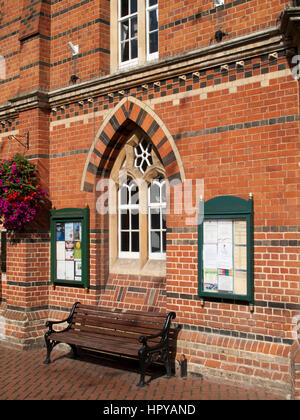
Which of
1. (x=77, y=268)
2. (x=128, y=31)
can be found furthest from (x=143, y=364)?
(x=128, y=31)

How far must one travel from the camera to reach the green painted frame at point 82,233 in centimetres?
903

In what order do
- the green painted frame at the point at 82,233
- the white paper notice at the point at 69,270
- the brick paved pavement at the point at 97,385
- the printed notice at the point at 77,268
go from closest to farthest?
the brick paved pavement at the point at 97,385
the green painted frame at the point at 82,233
the printed notice at the point at 77,268
the white paper notice at the point at 69,270

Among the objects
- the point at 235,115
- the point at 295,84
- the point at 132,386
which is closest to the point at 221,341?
the point at 132,386

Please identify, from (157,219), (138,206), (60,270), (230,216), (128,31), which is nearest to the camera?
(230,216)

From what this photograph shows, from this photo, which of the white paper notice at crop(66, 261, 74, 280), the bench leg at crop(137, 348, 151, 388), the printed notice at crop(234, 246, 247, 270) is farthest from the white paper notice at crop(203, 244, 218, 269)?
the white paper notice at crop(66, 261, 74, 280)

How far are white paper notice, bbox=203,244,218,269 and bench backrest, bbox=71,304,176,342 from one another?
1.09m

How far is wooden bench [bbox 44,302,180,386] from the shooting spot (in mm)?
7012

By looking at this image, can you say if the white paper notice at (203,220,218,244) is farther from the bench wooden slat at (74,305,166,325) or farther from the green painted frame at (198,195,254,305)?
the bench wooden slat at (74,305,166,325)

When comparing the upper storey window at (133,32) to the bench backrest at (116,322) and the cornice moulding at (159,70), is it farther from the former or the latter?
the bench backrest at (116,322)

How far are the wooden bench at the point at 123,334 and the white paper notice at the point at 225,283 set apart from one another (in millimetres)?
896

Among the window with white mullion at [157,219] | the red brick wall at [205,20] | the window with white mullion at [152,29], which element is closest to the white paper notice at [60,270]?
the window with white mullion at [157,219]

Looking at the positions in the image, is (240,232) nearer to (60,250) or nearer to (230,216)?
(230,216)

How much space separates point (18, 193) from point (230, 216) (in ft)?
14.2

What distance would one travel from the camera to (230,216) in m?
6.99
